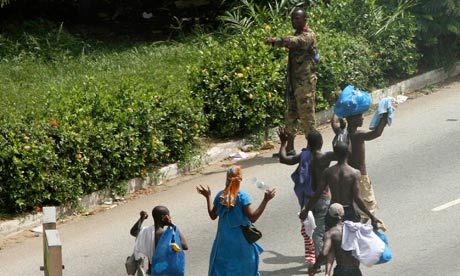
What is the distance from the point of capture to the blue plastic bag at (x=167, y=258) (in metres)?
9.04

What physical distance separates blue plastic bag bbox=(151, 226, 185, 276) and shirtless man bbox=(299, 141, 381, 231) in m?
1.59

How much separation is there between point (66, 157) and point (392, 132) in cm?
523

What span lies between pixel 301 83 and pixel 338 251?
5.32 m

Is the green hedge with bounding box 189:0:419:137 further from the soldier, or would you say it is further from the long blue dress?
the long blue dress

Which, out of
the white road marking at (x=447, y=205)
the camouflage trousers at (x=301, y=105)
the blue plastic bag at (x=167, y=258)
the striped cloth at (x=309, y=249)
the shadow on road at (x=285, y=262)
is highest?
the camouflage trousers at (x=301, y=105)

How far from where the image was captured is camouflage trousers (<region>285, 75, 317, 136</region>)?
1400cm

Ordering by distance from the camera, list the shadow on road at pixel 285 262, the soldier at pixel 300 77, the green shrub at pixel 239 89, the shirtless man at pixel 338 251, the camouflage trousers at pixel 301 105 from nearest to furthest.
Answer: the shirtless man at pixel 338 251, the shadow on road at pixel 285 262, the soldier at pixel 300 77, the camouflage trousers at pixel 301 105, the green shrub at pixel 239 89

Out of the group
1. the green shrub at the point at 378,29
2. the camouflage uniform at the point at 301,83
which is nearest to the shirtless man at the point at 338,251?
the camouflage uniform at the point at 301,83

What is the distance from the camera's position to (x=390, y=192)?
13.0 meters

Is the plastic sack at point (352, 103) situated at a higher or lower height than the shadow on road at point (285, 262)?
higher

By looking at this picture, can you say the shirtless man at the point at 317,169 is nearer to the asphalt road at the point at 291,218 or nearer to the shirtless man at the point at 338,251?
the asphalt road at the point at 291,218

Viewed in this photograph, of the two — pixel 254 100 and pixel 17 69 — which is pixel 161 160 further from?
pixel 17 69

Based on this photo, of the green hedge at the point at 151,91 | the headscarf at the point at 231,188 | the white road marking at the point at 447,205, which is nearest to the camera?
the headscarf at the point at 231,188

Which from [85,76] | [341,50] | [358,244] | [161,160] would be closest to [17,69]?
[85,76]
